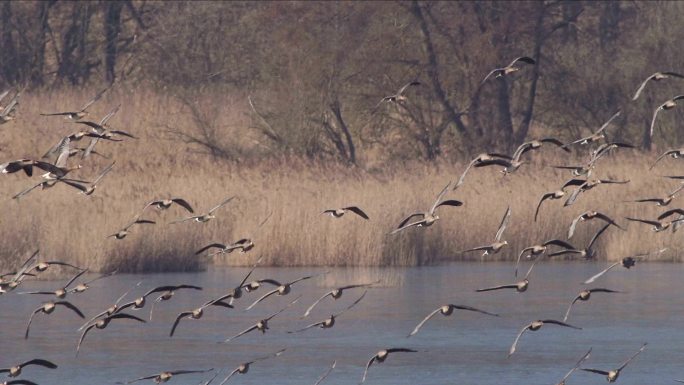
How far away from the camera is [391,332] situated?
1656 centimetres

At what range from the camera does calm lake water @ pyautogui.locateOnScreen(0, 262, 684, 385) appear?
14.1m

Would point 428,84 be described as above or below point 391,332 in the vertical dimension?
above

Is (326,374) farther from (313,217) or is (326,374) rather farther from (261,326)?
(313,217)

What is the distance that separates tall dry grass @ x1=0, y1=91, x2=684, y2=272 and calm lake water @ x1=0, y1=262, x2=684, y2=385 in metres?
0.40

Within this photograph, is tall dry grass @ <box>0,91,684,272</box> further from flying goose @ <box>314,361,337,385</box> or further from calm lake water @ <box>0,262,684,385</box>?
flying goose @ <box>314,361,337,385</box>

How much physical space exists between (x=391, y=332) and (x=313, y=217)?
16.6ft

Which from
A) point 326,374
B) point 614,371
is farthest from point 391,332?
point 614,371

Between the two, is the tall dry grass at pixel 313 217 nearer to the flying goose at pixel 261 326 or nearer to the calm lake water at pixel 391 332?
the calm lake water at pixel 391 332

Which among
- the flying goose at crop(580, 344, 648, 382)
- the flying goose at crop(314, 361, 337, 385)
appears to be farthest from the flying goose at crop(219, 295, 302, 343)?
the flying goose at crop(580, 344, 648, 382)

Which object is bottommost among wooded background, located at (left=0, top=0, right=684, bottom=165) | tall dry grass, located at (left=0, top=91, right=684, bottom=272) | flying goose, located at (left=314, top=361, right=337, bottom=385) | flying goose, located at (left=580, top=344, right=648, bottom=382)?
flying goose, located at (left=314, top=361, right=337, bottom=385)

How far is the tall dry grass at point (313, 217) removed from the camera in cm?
2078

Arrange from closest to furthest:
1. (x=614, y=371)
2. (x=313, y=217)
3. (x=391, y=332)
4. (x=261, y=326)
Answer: (x=261, y=326), (x=614, y=371), (x=391, y=332), (x=313, y=217)

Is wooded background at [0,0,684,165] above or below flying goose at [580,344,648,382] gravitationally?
above

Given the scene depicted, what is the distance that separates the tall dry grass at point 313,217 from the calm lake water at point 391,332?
1.31ft
